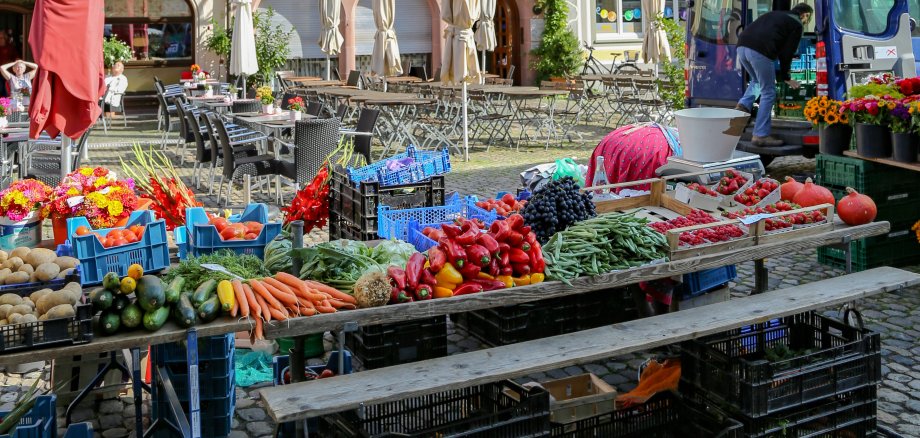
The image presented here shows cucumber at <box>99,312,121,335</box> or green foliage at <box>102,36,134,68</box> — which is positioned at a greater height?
green foliage at <box>102,36,134,68</box>

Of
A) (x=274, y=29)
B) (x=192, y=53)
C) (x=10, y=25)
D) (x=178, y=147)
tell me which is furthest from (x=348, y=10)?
(x=178, y=147)

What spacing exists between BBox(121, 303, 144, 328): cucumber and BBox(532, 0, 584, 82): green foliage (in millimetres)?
20693

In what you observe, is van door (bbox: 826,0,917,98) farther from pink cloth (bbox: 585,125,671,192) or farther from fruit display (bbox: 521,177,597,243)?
fruit display (bbox: 521,177,597,243)

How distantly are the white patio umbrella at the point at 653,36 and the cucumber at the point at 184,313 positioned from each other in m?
15.1

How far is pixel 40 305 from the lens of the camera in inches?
154

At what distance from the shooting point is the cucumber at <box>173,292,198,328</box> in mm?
3889

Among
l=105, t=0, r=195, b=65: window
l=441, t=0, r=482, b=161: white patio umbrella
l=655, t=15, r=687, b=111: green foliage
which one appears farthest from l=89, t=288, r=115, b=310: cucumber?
l=105, t=0, r=195, b=65: window

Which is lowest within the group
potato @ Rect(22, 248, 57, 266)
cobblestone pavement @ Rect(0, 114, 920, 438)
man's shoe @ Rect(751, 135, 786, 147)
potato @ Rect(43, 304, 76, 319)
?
cobblestone pavement @ Rect(0, 114, 920, 438)

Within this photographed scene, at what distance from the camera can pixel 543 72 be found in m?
24.3

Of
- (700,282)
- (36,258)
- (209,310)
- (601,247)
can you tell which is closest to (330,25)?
(700,282)

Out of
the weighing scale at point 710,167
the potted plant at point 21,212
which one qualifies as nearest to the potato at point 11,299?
the potted plant at point 21,212

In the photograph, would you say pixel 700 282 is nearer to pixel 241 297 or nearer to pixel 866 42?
pixel 241 297

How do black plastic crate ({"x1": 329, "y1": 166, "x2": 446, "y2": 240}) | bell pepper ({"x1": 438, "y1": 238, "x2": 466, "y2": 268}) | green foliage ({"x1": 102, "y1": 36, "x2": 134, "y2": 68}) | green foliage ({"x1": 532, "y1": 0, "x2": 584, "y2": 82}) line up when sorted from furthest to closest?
green foliage ({"x1": 532, "y1": 0, "x2": 584, "y2": 82}), green foliage ({"x1": 102, "y1": 36, "x2": 134, "y2": 68}), black plastic crate ({"x1": 329, "y1": 166, "x2": 446, "y2": 240}), bell pepper ({"x1": 438, "y1": 238, "x2": 466, "y2": 268})

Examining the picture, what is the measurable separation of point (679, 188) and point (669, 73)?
31.8ft
